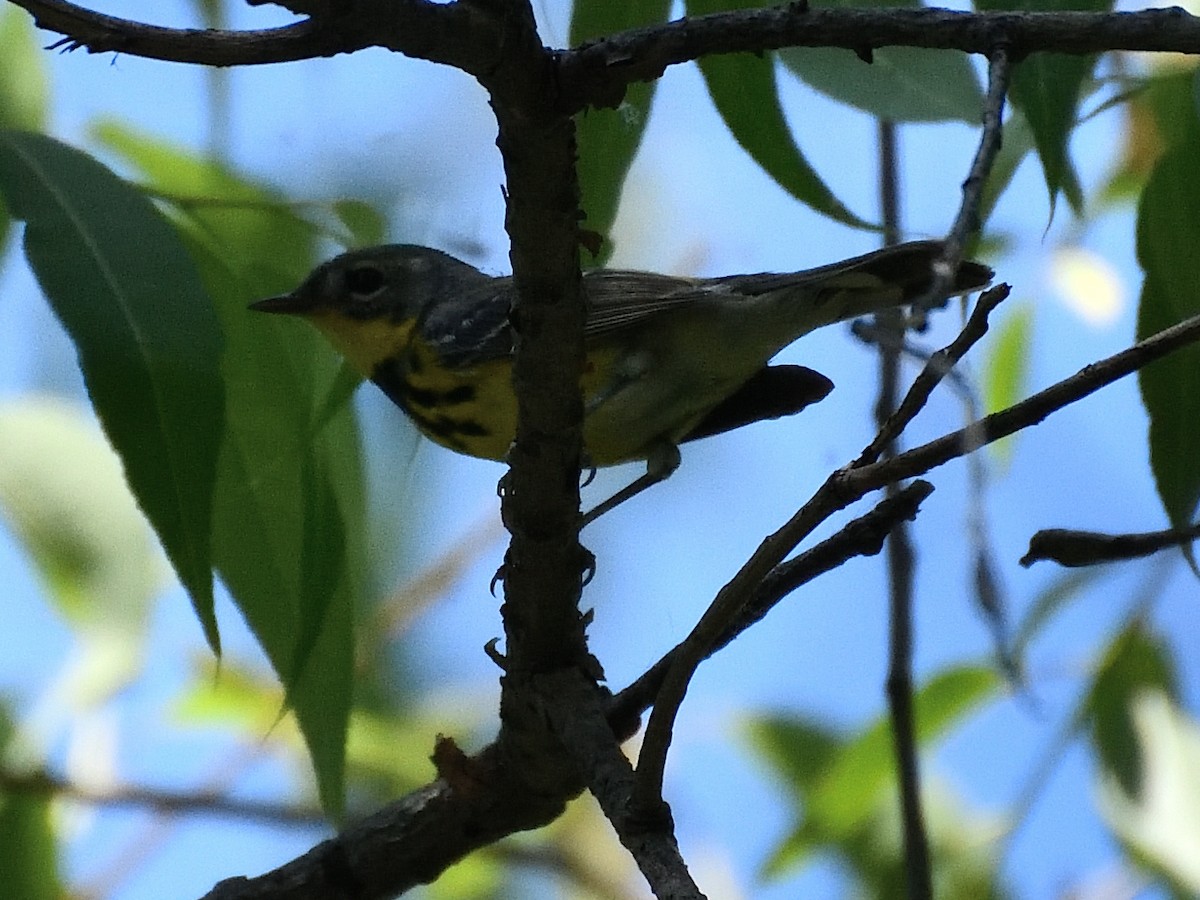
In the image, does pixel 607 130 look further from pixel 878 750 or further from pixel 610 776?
pixel 878 750

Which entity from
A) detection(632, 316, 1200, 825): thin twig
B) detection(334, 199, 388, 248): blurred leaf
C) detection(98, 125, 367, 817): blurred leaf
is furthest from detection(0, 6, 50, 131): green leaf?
detection(632, 316, 1200, 825): thin twig

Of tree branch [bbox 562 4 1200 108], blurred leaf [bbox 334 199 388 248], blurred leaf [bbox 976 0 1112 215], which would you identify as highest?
blurred leaf [bbox 334 199 388 248]

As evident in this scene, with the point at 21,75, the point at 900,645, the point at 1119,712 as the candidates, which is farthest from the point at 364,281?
the point at 1119,712

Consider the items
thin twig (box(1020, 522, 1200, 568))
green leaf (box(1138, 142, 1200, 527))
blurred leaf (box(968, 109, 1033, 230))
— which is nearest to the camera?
thin twig (box(1020, 522, 1200, 568))

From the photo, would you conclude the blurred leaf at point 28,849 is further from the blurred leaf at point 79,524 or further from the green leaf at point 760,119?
the green leaf at point 760,119

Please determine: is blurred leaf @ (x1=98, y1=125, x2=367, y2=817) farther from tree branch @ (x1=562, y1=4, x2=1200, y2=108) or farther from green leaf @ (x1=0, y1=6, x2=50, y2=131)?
tree branch @ (x1=562, y1=4, x2=1200, y2=108)

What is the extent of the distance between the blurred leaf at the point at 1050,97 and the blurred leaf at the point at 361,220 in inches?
33.0

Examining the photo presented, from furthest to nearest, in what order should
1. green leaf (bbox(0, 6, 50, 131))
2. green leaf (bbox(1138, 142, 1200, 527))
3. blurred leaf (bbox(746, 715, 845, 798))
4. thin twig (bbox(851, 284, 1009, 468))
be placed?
blurred leaf (bbox(746, 715, 845, 798)) < green leaf (bbox(0, 6, 50, 131)) < green leaf (bbox(1138, 142, 1200, 527)) < thin twig (bbox(851, 284, 1009, 468))

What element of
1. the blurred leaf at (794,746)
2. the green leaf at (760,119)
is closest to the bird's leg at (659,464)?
the green leaf at (760,119)

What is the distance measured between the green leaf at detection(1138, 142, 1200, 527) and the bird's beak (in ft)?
3.29

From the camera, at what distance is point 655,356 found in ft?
7.03

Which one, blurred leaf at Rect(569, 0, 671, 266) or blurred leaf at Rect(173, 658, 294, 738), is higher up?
blurred leaf at Rect(173, 658, 294, 738)

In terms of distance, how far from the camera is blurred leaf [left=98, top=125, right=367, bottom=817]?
156 centimetres

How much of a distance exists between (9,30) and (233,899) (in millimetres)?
1297
